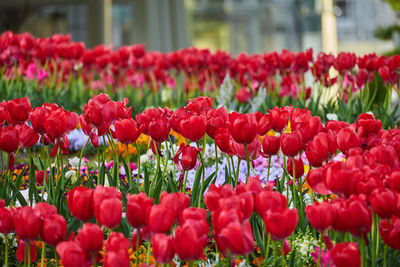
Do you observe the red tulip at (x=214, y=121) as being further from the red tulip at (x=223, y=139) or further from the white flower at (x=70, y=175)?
the white flower at (x=70, y=175)

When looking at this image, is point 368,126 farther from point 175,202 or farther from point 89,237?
point 89,237

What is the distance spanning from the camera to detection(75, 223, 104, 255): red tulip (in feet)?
3.73

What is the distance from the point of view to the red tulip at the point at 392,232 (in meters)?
1.23

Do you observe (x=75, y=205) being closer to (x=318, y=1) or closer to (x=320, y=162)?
(x=320, y=162)

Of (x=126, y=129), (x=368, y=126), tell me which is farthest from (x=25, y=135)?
(x=368, y=126)

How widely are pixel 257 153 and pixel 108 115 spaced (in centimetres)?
45

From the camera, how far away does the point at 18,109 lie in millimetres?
1863

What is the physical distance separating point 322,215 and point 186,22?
1006 centimetres

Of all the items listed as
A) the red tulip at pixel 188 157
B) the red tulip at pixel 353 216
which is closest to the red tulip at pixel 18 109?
the red tulip at pixel 188 157

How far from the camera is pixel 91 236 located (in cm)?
114

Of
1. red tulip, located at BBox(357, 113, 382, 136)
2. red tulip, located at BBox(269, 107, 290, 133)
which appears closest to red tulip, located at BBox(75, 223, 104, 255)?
red tulip, located at BBox(269, 107, 290, 133)

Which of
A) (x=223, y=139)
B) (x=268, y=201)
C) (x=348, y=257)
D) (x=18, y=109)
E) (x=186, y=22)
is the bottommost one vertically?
(x=348, y=257)

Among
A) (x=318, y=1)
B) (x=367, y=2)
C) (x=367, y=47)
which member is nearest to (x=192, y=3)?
(x=318, y=1)

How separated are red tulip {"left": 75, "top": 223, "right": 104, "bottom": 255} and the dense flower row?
9.28ft
